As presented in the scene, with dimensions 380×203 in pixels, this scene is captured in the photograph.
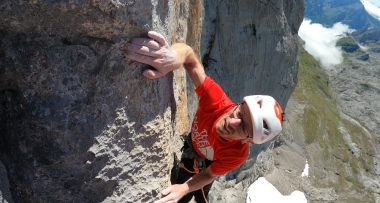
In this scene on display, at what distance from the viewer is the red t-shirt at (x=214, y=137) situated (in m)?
6.50

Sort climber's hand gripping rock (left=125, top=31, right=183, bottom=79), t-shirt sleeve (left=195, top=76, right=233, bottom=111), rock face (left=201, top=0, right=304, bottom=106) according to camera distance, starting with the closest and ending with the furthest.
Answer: climber's hand gripping rock (left=125, top=31, right=183, bottom=79) → t-shirt sleeve (left=195, top=76, right=233, bottom=111) → rock face (left=201, top=0, right=304, bottom=106)

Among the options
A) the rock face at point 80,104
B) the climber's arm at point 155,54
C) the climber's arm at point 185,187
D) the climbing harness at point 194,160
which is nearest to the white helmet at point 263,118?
the climber's arm at point 185,187

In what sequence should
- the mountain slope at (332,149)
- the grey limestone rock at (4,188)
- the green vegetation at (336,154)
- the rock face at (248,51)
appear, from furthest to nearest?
1. the green vegetation at (336,154)
2. the mountain slope at (332,149)
3. the rock face at (248,51)
4. the grey limestone rock at (4,188)

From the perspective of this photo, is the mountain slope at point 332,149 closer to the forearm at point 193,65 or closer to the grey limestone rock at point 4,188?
the forearm at point 193,65

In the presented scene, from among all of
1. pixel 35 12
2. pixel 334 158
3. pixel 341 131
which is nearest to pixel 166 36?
pixel 35 12

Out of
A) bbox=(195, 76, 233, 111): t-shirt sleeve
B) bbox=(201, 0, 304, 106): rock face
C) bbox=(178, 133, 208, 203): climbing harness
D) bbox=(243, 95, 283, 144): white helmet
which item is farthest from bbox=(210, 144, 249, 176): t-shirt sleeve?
bbox=(201, 0, 304, 106): rock face

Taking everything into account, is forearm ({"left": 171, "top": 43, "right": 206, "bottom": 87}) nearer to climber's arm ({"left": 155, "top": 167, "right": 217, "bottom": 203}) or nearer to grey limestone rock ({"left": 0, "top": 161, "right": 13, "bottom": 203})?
climber's arm ({"left": 155, "top": 167, "right": 217, "bottom": 203})

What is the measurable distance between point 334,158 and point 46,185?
167 m

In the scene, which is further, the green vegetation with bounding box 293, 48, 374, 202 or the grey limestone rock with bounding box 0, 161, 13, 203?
the green vegetation with bounding box 293, 48, 374, 202

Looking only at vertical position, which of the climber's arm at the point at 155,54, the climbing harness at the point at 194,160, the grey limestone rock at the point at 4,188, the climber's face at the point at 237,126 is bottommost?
the climbing harness at the point at 194,160

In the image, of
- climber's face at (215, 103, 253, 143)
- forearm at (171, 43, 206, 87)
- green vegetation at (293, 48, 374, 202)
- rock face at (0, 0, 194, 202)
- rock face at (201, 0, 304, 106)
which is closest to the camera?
rock face at (0, 0, 194, 202)

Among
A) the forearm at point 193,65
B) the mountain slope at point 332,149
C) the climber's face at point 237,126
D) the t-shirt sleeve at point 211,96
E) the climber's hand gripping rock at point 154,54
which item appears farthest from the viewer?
the mountain slope at point 332,149

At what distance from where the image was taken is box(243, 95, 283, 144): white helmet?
591 centimetres

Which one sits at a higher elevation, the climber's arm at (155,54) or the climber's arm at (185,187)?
the climber's arm at (155,54)
